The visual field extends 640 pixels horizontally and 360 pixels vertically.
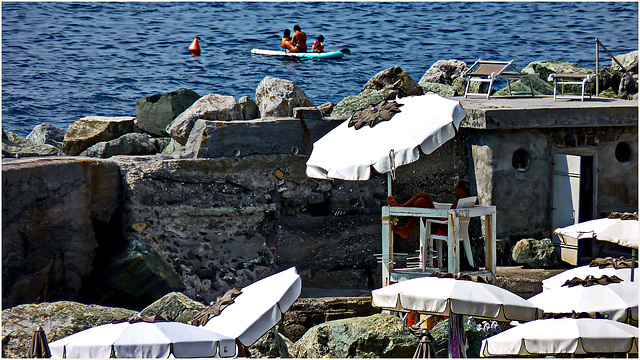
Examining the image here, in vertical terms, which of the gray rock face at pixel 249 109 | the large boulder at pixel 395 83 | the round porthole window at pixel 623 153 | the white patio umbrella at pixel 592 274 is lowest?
the white patio umbrella at pixel 592 274

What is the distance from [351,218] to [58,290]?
374 centimetres

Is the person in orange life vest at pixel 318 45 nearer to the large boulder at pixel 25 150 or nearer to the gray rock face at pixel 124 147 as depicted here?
the gray rock face at pixel 124 147

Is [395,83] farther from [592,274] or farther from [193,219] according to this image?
[592,274]

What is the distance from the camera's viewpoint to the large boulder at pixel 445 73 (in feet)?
57.2

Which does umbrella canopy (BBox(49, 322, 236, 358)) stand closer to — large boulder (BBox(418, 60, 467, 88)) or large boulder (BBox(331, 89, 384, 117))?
large boulder (BBox(331, 89, 384, 117))

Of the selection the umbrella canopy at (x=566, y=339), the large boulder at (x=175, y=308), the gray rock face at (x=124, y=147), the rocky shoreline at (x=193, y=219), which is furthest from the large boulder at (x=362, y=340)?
the gray rock face at (x=124, y=147)

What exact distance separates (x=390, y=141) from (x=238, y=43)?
29052mm

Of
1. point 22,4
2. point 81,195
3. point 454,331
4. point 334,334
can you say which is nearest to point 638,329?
point 454,331

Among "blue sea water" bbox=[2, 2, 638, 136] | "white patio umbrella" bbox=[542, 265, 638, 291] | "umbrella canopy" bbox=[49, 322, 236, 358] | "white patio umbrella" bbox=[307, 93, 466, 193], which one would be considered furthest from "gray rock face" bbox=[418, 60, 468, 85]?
"blue sea water" bbox=[2, 2, 638, 136]

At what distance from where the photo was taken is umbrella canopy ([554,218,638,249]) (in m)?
10.4

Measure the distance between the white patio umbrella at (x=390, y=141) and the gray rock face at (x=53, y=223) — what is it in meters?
2.72

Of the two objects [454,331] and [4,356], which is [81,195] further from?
[454,331]

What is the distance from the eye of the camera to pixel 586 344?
26.7 feet

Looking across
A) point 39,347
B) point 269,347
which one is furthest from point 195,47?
point 39,347
